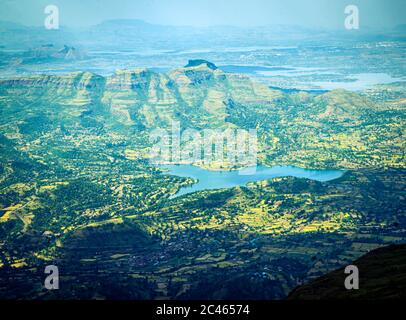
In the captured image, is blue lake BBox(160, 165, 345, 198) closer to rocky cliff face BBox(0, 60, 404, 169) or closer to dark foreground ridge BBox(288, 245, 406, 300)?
rocky cliff face BBox(0, 60, 404, 169)

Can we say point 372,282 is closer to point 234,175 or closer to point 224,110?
point 234,175

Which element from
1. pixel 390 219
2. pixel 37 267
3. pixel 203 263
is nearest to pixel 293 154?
pixel 390 219

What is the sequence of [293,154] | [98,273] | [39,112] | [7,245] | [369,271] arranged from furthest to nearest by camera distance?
[39,112]
[293,154]
[7,245]
[98,273]
[369,271]

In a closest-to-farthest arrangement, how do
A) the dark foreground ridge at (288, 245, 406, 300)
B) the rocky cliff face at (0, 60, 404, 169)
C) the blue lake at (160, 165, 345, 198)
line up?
the dark foreground ridge at (288, 245, 406, 300) → the blue lake at (160, 165, 345, 198) → the rocky cliff face at (0, 60, 404, 169)

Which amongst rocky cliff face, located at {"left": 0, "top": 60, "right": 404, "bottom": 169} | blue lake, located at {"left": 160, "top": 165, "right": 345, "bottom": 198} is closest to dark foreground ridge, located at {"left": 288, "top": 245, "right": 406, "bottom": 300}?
blue lake, located at {"left": 160, "top": 165, "right": 345, "bottom": 198}

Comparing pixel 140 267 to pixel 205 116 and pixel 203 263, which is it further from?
pixel 205 116

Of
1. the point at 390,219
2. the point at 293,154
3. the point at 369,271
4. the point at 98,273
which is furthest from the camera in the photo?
the point at 293,154

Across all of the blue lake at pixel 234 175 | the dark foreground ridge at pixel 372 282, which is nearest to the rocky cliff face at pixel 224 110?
the blue lake at pixel 234 175
